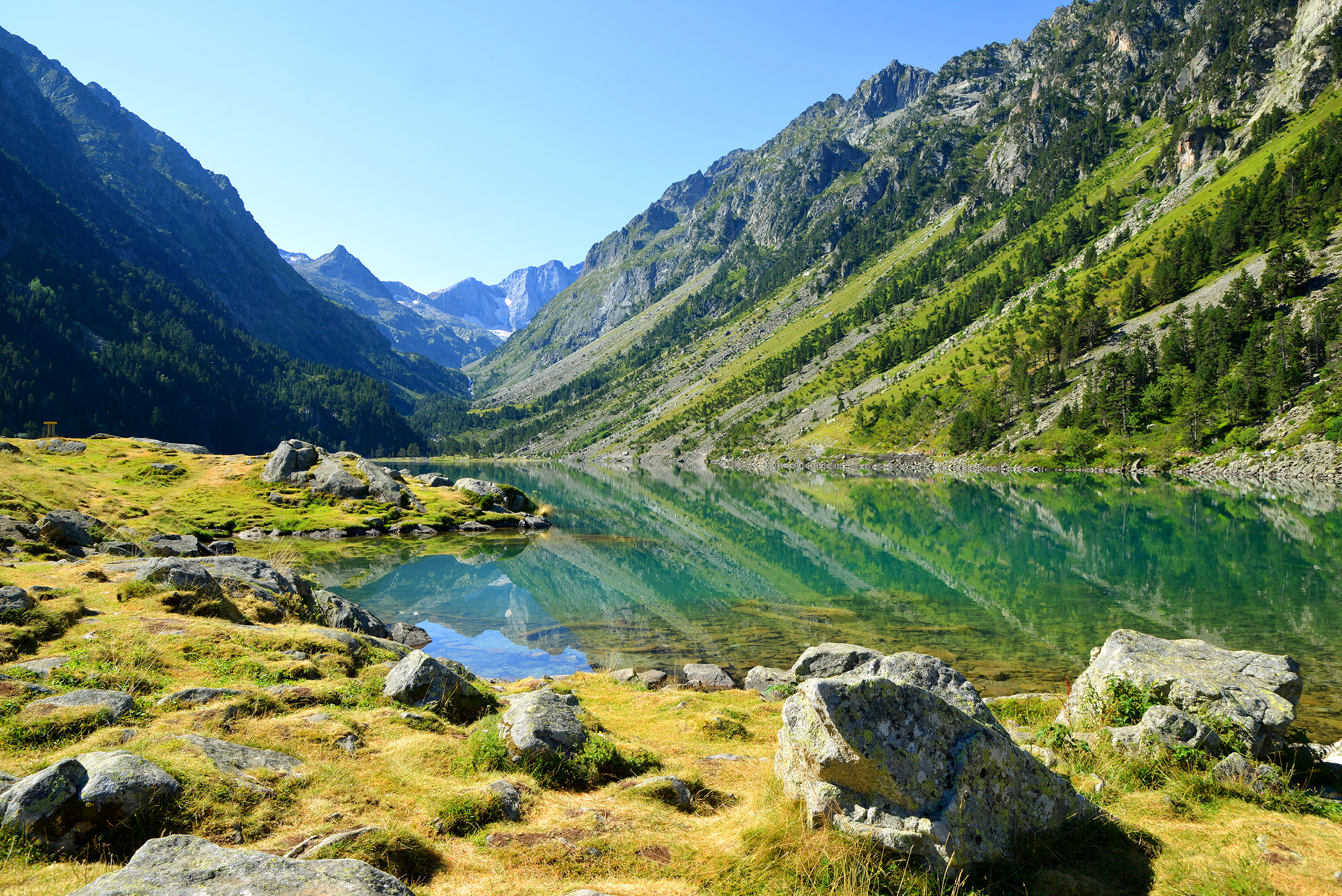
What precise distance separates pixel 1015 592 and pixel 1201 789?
24842mm

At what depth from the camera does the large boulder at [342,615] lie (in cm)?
1911

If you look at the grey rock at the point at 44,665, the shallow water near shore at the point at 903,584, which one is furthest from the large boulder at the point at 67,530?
the grey rock at the point at 44,665

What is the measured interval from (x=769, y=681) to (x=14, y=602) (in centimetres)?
1874

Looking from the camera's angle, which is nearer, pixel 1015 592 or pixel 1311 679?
pixel 1311 679

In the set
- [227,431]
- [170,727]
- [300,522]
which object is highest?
[170,727]

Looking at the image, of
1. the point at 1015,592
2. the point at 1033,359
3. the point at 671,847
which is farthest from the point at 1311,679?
the point at 1033,359

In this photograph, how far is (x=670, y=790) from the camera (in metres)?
8.84

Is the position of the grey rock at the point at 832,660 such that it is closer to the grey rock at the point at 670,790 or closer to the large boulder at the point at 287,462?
the grey rock at the point at 670,790

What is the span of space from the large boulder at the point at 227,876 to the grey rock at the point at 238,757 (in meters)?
3.31

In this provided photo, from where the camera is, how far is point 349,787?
7953mm

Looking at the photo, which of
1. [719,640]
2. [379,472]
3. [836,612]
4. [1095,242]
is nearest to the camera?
[719,640]

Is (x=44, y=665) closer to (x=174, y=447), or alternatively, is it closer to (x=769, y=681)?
(x=769, y=681)

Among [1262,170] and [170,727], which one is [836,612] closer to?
[170,727]

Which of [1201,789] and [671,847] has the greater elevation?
[1201,789]
